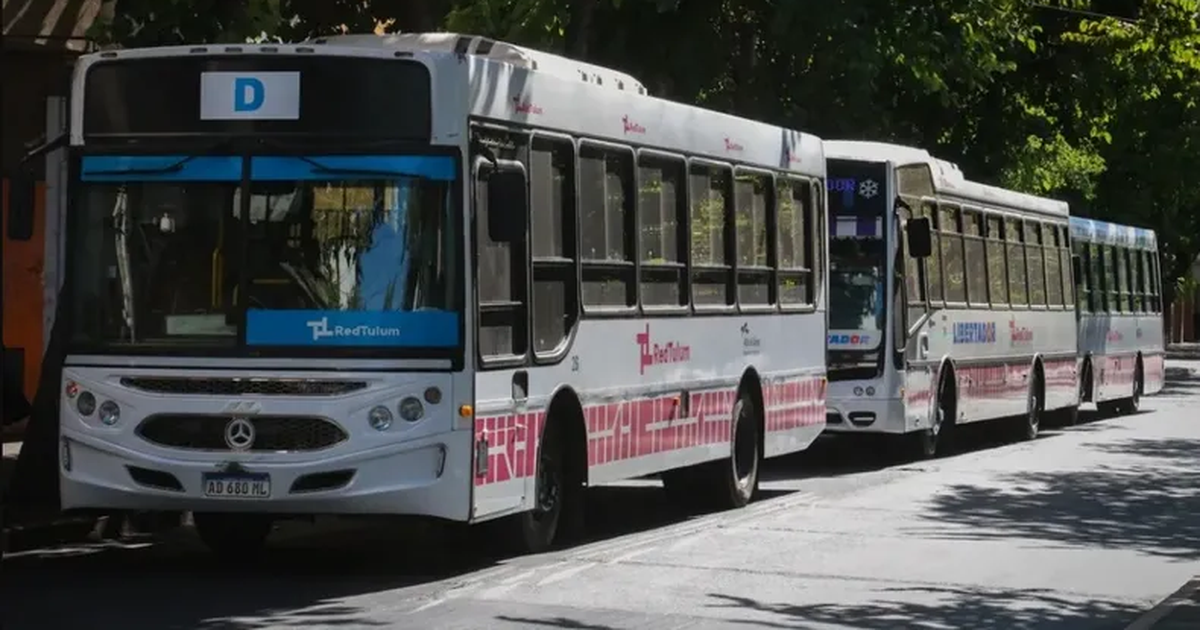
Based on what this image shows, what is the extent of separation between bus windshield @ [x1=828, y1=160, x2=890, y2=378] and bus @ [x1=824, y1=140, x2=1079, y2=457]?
0.01 meters

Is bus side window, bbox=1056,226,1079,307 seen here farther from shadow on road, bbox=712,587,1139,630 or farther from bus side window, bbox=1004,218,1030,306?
shadow on road, bbox=712,587,1139,630

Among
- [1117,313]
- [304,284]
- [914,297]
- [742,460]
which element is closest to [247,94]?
[304,284]

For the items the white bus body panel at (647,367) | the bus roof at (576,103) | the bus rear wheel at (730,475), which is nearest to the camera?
the white bus body panel at (647,367)

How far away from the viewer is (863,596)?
1392 centimetres

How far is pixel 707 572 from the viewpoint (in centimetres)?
1489

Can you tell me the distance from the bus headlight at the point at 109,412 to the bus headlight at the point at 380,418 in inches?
55.9

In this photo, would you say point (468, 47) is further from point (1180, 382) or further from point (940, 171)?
point (1180, 382)

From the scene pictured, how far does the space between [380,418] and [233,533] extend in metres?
2.23

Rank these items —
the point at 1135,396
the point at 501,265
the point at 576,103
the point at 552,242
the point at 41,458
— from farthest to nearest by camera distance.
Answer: the point at 1135,396 < the point at 576,103 < the point at 552,242 < the point at 41,458 < the point at 501,265

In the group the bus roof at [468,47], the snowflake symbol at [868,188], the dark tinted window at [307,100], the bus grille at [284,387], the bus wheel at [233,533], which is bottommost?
the bus wheel at [233,533]

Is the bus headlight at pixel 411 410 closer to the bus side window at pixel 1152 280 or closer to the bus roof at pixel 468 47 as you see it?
the bus roof at pixel 468 47

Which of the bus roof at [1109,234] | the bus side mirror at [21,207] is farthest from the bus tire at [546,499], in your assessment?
the bus roof at [1109,234]

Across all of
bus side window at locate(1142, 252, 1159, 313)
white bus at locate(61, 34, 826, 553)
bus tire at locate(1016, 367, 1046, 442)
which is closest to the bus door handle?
white bus at locate(61, 34, 826, 553)

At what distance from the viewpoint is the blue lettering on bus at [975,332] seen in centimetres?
2834
